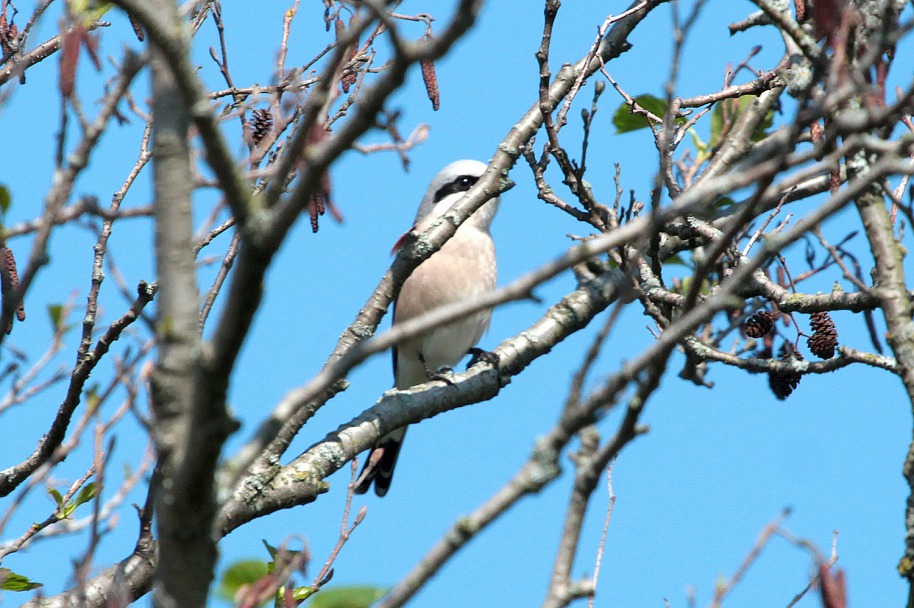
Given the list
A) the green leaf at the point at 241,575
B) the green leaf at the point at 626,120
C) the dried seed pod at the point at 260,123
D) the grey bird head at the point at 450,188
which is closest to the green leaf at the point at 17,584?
the green leaf at the point at 241,575

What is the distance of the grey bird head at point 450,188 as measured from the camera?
602 cm

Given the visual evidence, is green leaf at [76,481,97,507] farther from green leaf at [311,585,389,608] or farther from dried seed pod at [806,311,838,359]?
dried seed pod at [806,311,838,359]

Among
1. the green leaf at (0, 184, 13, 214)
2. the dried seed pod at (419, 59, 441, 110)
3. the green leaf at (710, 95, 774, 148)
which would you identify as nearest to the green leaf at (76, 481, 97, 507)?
the green leaf at (0, 184, 13, 214)

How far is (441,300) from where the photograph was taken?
5.54m

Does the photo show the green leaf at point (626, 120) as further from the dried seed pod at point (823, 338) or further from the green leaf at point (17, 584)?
the green leaf at point (17, 584)

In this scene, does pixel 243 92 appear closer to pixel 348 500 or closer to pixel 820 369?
pixel 348 500

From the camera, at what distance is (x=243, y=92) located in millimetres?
3680

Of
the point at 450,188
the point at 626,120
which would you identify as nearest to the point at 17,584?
the point at 626,120

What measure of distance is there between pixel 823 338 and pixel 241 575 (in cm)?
233

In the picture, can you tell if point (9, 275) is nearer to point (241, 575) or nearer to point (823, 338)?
point (241, 575)

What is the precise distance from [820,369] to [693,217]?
78cm

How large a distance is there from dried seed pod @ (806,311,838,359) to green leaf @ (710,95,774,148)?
3.90ft

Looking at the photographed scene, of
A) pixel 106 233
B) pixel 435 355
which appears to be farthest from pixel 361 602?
pixel 435 355

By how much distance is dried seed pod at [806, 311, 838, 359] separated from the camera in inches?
141
